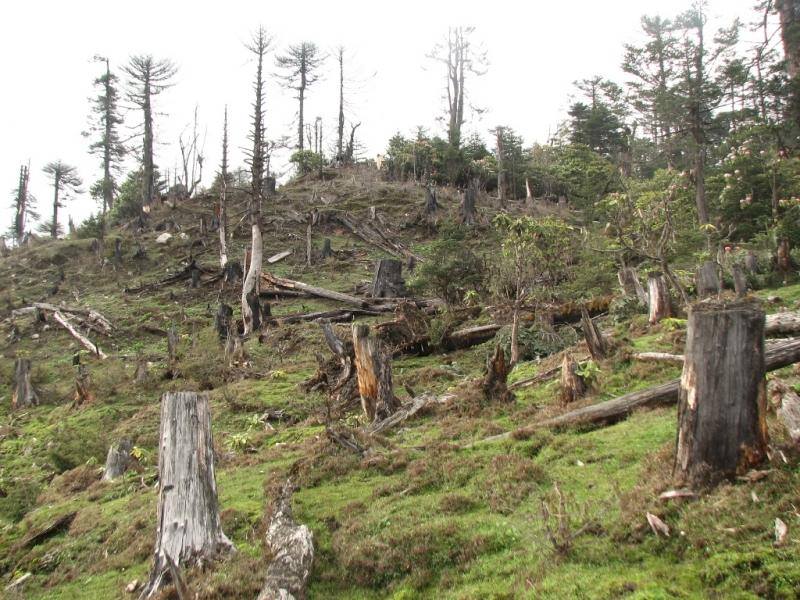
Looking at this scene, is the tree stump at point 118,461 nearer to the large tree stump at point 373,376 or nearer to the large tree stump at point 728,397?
the large tree stump at point 373,376

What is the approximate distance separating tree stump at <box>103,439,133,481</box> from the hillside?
236 millimetres

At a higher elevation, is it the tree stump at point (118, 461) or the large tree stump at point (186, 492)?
the large tree stump at point (186, 492)

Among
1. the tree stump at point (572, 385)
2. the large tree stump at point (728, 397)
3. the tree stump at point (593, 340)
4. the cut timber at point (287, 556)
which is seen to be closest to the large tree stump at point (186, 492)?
the cut timber at point (287, 556)

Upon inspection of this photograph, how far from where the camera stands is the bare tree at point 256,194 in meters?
20.1

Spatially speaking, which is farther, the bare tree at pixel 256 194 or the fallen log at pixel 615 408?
the bare tree at pixel 256 194

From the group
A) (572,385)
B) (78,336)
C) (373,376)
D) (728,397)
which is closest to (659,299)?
(572,385)

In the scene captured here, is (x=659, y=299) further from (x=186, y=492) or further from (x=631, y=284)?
(x=186, y=492)

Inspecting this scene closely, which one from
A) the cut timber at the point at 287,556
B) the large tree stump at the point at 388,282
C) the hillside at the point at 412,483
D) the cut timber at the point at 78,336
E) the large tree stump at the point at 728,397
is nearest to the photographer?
the hillside at the point at 412,483

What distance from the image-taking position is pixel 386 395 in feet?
33.4

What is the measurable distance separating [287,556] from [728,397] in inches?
160

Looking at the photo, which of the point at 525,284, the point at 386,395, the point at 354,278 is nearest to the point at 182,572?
the point at 386,395

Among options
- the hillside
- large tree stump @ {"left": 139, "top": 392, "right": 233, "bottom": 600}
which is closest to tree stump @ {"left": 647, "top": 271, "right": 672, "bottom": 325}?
the hillside

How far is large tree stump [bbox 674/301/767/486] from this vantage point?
4363 mm

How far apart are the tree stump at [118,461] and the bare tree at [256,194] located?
363 inches
